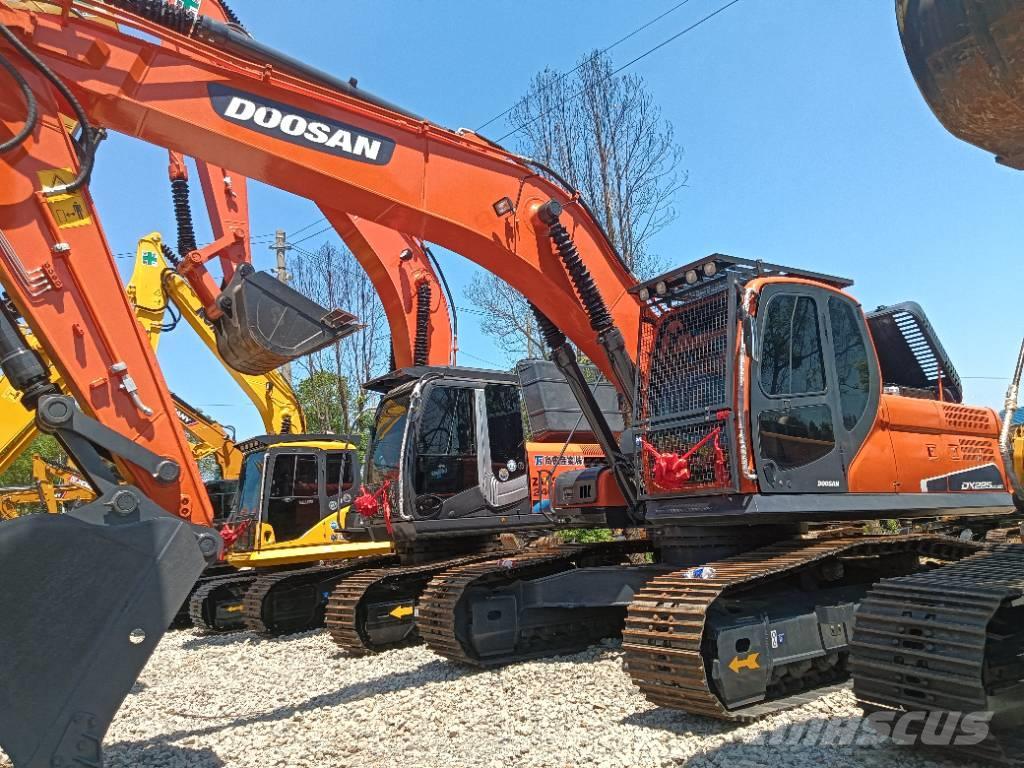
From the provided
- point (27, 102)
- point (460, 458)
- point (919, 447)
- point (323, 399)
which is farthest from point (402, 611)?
point (323, 399)

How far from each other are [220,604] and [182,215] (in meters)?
4.89

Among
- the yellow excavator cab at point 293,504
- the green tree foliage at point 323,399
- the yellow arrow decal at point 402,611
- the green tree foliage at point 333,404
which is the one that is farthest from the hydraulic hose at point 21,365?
the green tree foliage at point 323,399

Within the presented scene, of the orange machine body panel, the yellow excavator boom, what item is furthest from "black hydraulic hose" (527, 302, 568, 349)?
the yellow excavator boom

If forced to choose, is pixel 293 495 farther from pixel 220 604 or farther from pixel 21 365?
pixel 21 365

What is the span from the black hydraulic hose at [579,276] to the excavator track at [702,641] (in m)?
1.95

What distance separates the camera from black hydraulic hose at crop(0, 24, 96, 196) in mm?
3953

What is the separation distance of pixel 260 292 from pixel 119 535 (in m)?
2.06

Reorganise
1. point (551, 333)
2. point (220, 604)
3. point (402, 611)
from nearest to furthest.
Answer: point (551, 333), point (402, 611), point (220, 604)

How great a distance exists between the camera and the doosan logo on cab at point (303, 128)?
16.4ft

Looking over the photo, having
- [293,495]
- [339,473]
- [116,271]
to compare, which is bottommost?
[293,495]

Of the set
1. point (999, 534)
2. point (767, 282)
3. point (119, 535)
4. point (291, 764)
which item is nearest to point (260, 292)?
point (119, 535)

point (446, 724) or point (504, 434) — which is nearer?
point (446, 724)

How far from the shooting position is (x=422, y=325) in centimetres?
840

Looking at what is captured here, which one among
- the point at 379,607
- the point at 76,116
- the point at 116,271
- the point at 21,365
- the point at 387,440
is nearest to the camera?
the point at 21,365
